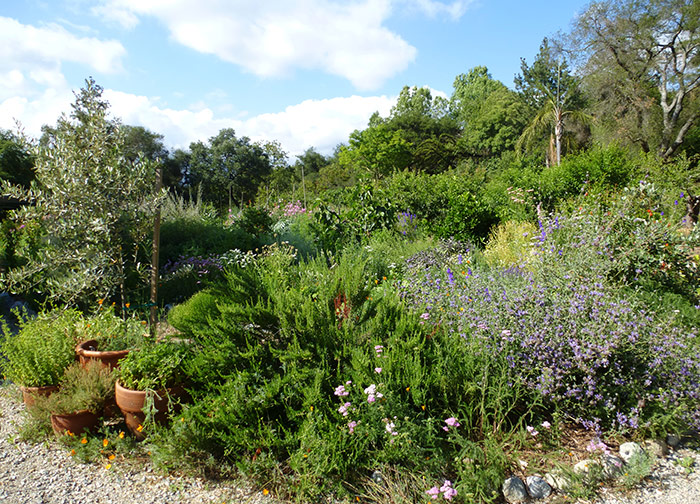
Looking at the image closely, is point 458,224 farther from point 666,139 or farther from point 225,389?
point 666,139

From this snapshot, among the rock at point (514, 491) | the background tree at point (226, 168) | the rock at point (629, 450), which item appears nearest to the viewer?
the rock at point (514, 491)

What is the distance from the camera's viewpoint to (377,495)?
216 cm

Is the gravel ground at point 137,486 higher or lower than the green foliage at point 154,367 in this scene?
lower

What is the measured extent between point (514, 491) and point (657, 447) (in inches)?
39.1

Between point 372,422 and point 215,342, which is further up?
point 215,342

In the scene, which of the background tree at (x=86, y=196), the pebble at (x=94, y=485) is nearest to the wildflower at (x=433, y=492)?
the pebble at (x=94, y=485)

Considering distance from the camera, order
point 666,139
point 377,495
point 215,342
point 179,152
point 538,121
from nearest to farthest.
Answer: point 377,495 → point 215,342 → point 666,139 → point 538,121 → point 179,152

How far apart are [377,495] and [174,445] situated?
1.12 meters

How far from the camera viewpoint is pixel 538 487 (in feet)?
7.20

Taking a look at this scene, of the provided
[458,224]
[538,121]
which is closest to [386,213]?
[458,224]

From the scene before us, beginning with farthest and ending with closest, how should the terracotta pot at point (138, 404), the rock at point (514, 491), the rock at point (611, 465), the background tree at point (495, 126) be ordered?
the background tree at point (495, 126)
the terracotta pot at point (138, 404)
the rock at point (611, 465)
the rock at point (514, 491)

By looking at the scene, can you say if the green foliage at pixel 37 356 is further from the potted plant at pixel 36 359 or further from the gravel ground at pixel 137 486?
the gravel ground at pixel 137 486

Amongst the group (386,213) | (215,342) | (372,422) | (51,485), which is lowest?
(51,485)

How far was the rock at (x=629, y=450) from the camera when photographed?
7.86 ft
